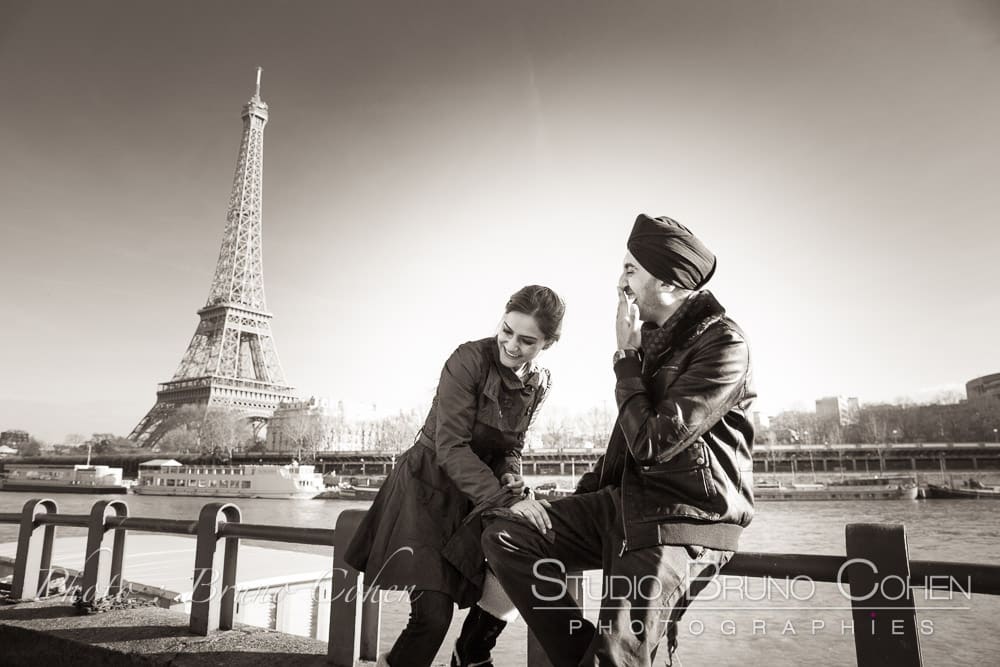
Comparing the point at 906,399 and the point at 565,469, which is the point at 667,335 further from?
the point at 906,399

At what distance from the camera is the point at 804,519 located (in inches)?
963

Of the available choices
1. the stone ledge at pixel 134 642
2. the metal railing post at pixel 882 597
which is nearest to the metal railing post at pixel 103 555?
the stone ledge at pixel 134 642

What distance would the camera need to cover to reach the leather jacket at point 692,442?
4.87ft

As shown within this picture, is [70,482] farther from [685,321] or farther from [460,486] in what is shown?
[685,321]

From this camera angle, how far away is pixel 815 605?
17609 millimetres

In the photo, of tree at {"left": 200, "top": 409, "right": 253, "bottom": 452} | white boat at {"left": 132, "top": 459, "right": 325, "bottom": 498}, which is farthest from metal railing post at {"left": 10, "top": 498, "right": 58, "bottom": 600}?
tree at {"left": 200, "top": 409, "right": 253, "bottom": 452}

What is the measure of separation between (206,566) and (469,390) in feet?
5.30

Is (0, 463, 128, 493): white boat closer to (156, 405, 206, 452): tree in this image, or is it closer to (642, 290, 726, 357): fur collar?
(156, 405, 206, 452): tree

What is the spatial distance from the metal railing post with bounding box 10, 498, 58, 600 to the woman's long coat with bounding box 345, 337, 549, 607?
2.81 metres

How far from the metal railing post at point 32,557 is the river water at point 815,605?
3.26 meters

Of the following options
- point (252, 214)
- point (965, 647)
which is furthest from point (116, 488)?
point (965, 647)

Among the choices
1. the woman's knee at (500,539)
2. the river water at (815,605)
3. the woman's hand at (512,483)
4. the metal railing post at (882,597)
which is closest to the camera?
the metal railing post at (882,597)

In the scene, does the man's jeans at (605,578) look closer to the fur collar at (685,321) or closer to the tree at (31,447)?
the fur collar at (685,321)

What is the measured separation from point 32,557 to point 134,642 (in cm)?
158
